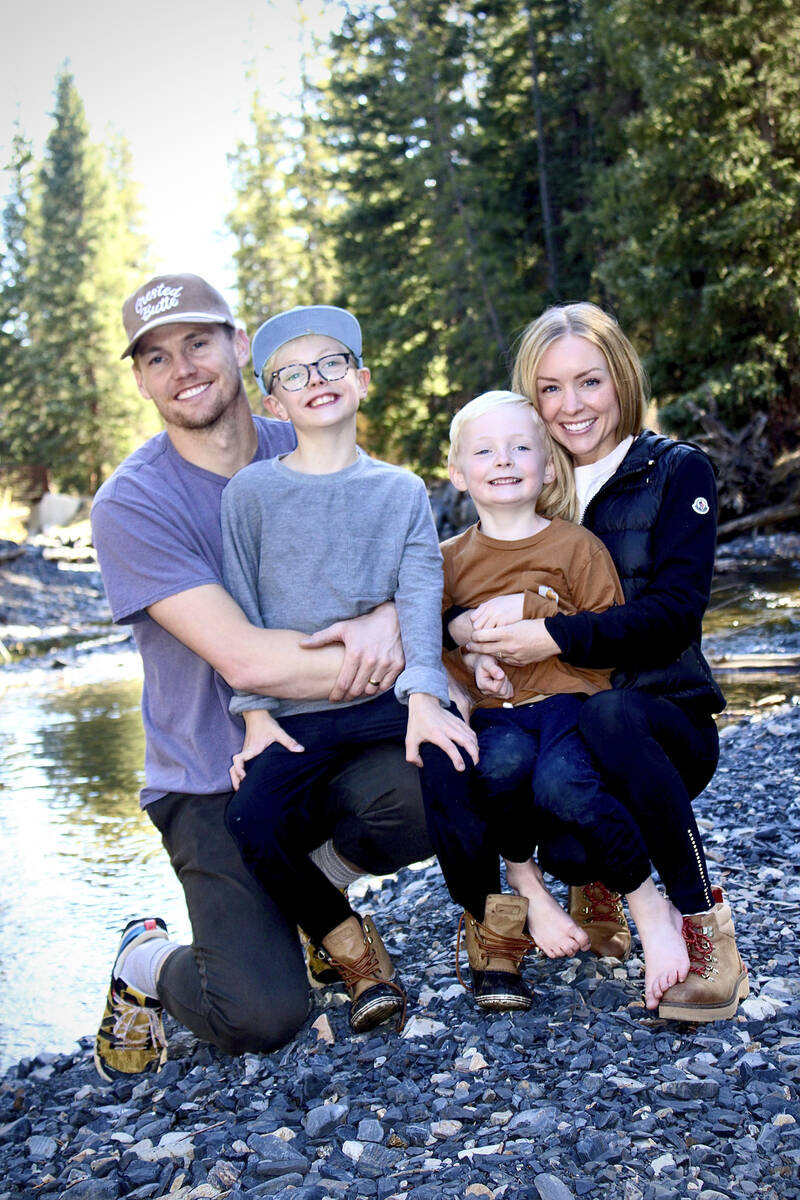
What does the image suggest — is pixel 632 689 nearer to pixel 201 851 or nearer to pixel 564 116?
pixel 201 851

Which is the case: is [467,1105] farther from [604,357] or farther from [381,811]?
[604,357]

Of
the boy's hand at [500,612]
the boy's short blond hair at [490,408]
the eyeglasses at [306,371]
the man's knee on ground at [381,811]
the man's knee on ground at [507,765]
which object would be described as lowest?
the man's knee on ground at [381,811]

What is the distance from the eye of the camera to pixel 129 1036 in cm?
326

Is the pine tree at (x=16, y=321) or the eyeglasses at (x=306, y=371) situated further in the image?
the pine tree at (x=16, y=321)

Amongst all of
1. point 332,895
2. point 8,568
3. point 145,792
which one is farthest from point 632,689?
point 8,568

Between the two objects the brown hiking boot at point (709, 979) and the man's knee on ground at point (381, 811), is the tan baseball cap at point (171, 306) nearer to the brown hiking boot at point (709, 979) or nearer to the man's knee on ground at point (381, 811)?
the man's knee on ground at point (381, 811)

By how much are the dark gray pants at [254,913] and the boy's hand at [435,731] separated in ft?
A: 0.74

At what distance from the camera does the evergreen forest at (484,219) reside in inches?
683

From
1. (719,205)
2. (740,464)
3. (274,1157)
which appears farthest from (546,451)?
(719,205)

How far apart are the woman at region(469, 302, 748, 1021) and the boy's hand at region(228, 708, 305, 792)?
24.4 inches

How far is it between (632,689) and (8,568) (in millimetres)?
22408

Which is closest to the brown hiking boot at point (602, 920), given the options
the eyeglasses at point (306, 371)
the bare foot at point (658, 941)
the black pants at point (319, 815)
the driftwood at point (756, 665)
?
the bare foot at point (658, 941)

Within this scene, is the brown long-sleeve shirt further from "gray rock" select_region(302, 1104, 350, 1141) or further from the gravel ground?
"gray rock" select_region(302, 1104, 350, 1141)

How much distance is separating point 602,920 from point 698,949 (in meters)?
0.51
